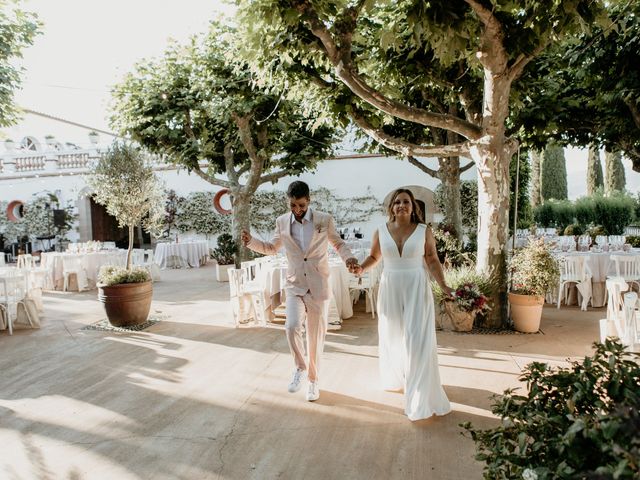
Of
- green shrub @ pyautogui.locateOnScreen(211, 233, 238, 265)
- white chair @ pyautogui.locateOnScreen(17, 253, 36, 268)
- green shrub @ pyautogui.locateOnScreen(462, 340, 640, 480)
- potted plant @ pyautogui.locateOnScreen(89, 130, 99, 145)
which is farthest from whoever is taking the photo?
potted plant @ pyautogui.locateOnScreen(89, 130, 99, 145)

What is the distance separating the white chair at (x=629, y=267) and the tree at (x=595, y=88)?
6.78ft

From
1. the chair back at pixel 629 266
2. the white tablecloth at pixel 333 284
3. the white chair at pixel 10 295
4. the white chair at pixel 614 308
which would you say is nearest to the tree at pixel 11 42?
the white chair at pixel 10 295

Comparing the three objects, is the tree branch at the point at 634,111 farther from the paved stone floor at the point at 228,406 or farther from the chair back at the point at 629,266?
the paved stone floor at the point at 228,406

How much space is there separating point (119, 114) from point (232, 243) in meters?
3.98

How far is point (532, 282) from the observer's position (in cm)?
578

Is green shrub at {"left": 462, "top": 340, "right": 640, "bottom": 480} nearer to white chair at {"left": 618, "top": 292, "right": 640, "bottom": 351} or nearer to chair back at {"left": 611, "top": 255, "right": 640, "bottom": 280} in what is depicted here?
white chair at {"left": 618, "top": 292, "right": 640, "bottom": 351}

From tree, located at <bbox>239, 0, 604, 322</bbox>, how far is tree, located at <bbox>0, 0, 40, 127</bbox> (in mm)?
4922

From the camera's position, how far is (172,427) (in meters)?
→ 3.39

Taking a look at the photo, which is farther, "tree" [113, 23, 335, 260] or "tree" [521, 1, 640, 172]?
"tree" [113, 23, 335, 260]

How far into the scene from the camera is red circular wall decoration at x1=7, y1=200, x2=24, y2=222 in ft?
61.4

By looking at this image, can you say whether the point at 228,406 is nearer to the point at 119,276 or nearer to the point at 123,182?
the point at 119,276

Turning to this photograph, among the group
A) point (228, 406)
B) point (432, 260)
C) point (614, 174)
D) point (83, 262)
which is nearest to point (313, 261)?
point (432, 260)

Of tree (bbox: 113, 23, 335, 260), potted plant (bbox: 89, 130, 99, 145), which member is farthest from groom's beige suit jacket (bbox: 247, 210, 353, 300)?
potted plant (bbox: 89, 130, 99, 145)

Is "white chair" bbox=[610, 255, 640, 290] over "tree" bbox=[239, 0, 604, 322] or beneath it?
beneath
